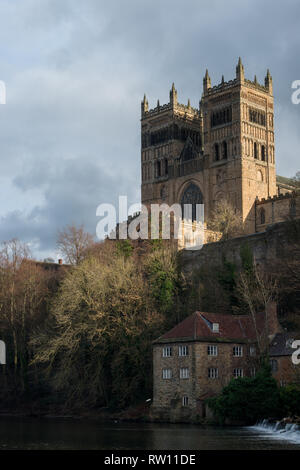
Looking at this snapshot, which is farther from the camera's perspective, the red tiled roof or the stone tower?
the stone tower

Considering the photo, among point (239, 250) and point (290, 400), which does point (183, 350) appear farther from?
point (239, 250)

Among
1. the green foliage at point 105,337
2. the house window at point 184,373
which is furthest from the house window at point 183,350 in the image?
the green foliage at point 105,337

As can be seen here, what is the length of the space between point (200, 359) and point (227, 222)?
161ft

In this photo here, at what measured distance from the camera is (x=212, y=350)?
51.9 metres

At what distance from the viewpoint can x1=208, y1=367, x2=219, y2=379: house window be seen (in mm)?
51312

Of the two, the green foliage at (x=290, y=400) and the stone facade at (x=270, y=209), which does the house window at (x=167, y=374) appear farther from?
the stone facade at (x=270, y=209)

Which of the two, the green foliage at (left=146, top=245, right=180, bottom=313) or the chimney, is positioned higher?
the green foliage at (left=146, top=245, right=180, bottom=313)

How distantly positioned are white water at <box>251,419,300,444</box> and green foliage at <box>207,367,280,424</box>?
31.2 inches

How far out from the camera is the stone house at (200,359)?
166 ft

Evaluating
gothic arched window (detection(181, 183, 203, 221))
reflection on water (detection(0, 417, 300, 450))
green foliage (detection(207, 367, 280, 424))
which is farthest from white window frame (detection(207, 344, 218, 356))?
gothic arched window (detection(181, 183, 203, 221))

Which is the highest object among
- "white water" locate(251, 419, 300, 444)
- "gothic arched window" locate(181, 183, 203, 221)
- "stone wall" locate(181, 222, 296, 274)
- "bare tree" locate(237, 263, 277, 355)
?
"gothic arched window" locate(181, 183, 203, 221)

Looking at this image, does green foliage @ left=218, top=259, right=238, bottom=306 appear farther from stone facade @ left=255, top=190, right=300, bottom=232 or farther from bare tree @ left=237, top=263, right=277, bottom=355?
stone facade @ left=255, top=190, right=300, bottom=232

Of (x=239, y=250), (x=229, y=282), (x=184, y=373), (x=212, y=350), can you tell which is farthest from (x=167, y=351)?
(x=239, y=250)
